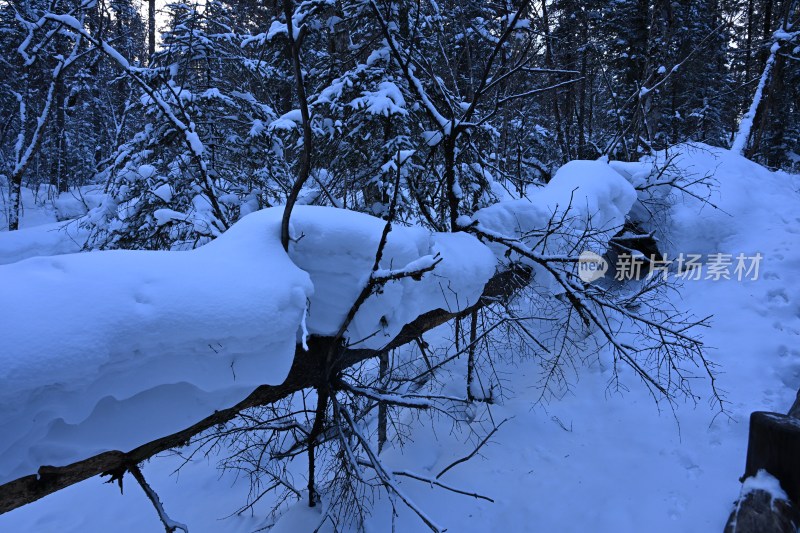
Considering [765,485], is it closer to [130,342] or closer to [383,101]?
[130,342]

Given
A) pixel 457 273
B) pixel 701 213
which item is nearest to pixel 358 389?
pixel 457 273

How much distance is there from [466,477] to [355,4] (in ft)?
18.2

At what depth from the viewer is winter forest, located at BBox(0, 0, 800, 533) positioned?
167 centimetres

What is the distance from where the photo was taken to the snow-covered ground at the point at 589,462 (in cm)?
369

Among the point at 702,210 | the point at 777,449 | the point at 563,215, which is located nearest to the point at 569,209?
the point at 563,215

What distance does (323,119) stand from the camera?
201 inches

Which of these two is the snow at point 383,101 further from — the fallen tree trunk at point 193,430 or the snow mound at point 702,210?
the snow mound at point 702,210

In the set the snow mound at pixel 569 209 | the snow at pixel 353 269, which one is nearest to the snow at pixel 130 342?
the snow at pixel 353 269

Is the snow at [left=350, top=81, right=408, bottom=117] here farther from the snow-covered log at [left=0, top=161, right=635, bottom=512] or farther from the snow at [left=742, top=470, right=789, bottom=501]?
the snow at [left=742, top=470, right=789, bottom=501]

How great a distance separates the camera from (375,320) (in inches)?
100

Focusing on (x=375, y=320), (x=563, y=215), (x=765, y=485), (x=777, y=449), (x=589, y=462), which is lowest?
(x=589, y=462)

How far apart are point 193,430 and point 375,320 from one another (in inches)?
43.7

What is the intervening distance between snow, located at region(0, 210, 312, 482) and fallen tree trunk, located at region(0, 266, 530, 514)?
122mm

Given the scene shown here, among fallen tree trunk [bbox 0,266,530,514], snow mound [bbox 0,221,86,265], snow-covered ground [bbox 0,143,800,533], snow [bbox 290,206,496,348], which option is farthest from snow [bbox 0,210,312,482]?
snow mound [bbox 0,221,86,265]
